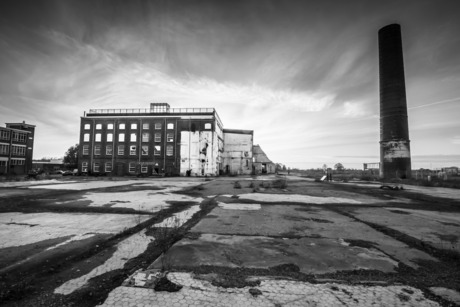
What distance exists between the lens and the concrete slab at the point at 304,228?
12.1 ft

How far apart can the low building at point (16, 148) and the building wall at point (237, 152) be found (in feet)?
134

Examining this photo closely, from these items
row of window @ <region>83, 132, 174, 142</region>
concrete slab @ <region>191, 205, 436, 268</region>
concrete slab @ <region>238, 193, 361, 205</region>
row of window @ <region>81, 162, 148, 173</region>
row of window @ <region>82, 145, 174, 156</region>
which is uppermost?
row of window @ <region>83, 132, 174, 142</region>

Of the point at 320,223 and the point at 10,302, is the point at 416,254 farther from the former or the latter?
the point at 10,302

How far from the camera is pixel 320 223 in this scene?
5434 mm

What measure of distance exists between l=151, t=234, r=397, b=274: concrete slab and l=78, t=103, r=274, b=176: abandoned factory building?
113 feet

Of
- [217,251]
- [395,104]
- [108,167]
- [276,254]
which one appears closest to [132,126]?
[108,167]

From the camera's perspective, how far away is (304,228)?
4934 mm

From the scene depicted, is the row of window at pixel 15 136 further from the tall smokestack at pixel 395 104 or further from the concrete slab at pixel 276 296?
the tall smokestack at pixel 395 104

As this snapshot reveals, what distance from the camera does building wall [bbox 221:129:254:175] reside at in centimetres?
4709

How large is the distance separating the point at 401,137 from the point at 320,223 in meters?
26.1

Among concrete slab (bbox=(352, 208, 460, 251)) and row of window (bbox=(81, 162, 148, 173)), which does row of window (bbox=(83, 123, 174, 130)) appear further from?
concrete slab (bbox=(352, 208, 460, 251))

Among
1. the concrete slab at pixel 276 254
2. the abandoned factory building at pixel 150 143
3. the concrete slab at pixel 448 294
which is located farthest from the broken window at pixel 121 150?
the concrete slab at pixel 448 294

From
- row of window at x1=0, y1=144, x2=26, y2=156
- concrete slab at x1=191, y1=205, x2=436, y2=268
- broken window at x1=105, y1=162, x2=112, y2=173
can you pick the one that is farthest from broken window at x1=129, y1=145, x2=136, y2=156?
concrete slab at x1=191, y1=205, x2=436, y2=268

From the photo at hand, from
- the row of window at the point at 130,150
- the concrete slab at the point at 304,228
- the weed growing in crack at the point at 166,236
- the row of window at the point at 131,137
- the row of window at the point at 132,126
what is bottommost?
the concrete slab at the point at 304,228
